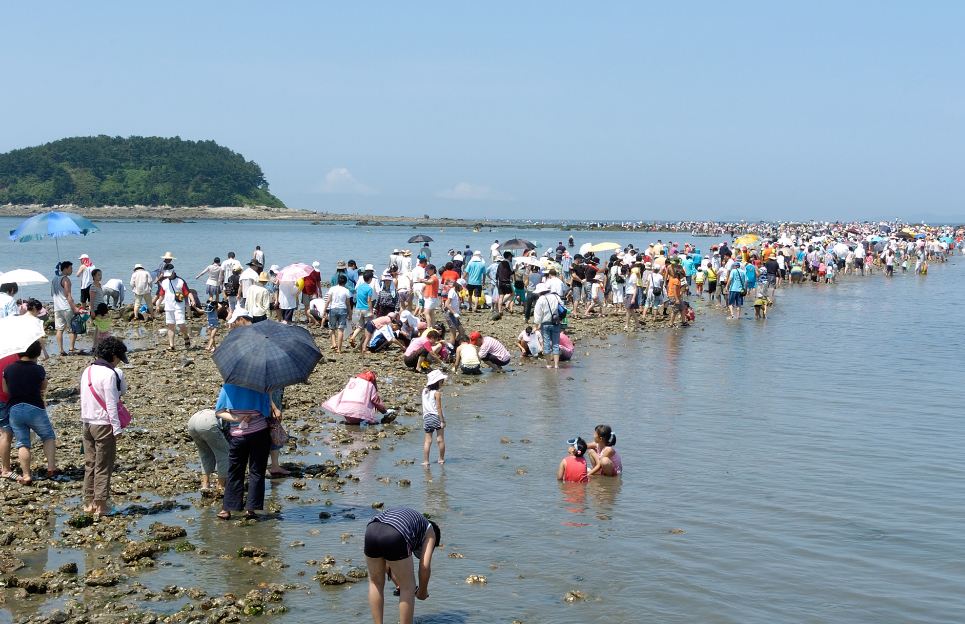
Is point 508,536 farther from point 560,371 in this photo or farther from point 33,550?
point 560,371

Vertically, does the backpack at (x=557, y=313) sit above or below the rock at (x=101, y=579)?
above

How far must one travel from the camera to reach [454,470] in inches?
441

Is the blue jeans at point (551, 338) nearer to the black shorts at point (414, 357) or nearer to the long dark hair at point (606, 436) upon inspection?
the black shorts at point (414, 357)

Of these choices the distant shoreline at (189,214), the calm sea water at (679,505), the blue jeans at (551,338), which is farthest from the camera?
the distant shoreline at (189,214)

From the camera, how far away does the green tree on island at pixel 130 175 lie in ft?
491

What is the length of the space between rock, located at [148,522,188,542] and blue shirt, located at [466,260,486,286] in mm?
17999

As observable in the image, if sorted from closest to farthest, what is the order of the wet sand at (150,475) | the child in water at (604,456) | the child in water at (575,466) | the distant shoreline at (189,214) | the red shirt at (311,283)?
the wet sand at (150,475)
the child in water at (575,466)
the child in water at (604,456)
the red shirt at (311,283)
the distant shoreline at (189,214)

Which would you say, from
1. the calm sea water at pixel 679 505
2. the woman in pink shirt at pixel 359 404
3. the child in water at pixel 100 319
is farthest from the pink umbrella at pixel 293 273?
the woman in pink shirt at pixel 359 404

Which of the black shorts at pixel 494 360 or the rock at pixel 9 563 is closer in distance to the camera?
the rock at pixel 9 563

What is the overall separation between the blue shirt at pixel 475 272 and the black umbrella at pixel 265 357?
56.6 feet

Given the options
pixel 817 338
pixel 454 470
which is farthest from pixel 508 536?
pixel 817 338

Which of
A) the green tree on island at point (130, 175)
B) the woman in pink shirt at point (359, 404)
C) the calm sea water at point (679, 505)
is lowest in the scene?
the calm sea water at point (679, 505)

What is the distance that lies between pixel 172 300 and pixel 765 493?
39.9 feet

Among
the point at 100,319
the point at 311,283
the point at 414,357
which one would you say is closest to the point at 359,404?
the point at 414,357
